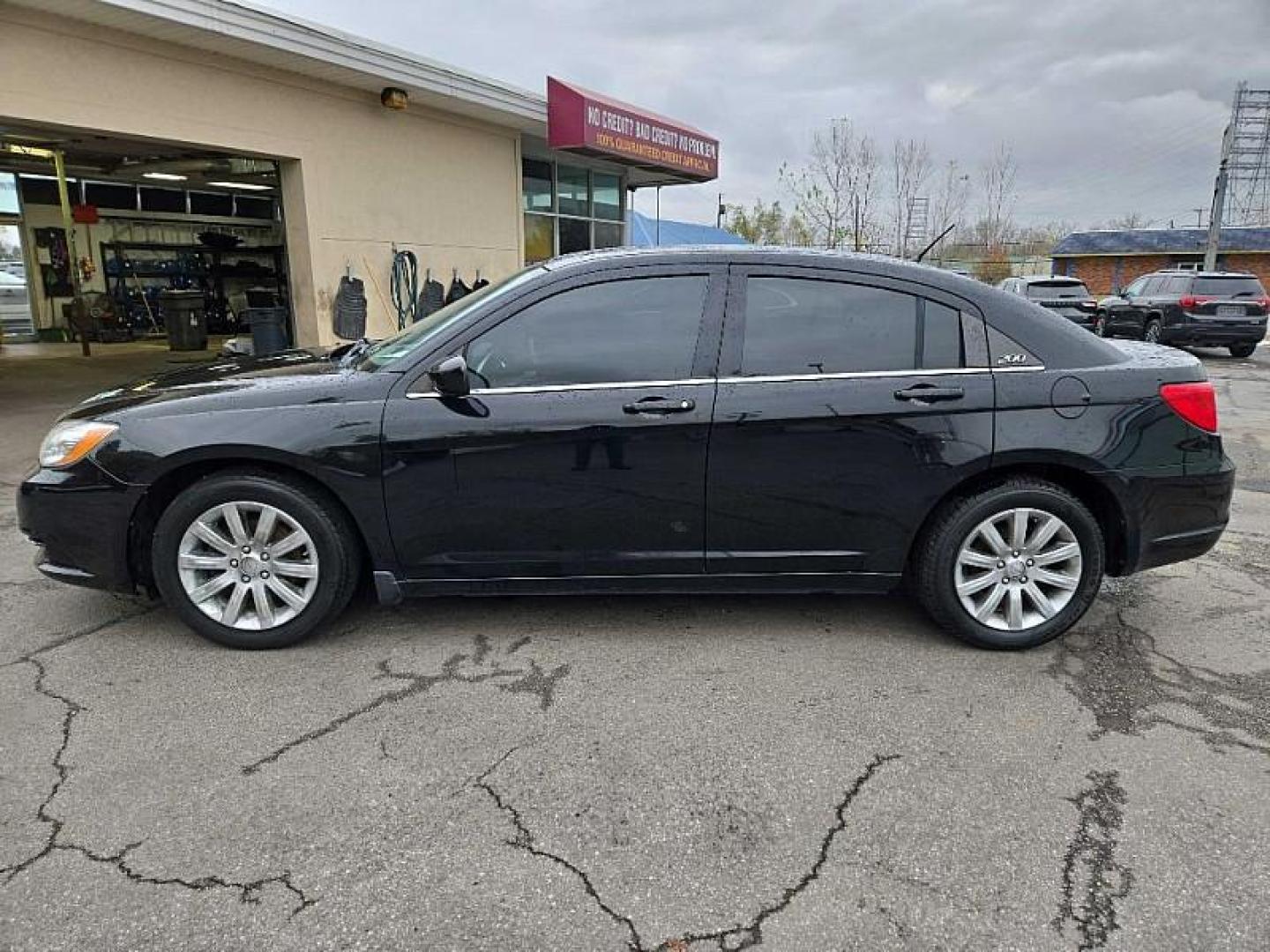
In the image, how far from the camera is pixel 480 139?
12.5 m

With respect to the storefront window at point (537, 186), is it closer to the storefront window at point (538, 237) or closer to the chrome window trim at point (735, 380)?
the storefront window at point (538, 237)

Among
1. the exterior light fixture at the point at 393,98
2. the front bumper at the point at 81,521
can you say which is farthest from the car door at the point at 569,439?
the exterior light fixture at the point at 393,98

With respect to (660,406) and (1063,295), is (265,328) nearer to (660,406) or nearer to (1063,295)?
(660,406)

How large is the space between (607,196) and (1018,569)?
14.4 m

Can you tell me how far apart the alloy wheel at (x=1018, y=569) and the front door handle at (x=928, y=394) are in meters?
0.56

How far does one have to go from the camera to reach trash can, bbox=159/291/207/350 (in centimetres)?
1683

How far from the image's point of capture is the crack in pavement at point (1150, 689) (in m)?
3.04

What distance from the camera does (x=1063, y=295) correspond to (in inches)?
749

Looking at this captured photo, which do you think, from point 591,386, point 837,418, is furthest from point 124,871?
point 837,418

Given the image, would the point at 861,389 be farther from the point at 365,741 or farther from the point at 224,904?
the point at 224,904

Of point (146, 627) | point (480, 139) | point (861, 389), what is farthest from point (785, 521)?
point (480, 139)

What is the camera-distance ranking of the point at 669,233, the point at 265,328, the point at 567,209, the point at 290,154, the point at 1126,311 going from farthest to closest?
the point at 669,233, the point at 1126,311, the point at 567,209, the point at 265,328, the point at 290,154

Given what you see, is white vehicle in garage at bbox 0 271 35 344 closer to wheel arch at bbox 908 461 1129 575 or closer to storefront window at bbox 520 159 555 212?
storefront window at bbox 520 159 555 212

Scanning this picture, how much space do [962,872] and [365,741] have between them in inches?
77.4
